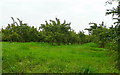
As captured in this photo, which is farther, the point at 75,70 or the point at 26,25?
the point at 26,25

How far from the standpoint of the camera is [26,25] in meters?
32.3

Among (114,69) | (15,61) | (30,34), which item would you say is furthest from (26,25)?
(114,69)

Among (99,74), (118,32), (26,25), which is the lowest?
(99,74)

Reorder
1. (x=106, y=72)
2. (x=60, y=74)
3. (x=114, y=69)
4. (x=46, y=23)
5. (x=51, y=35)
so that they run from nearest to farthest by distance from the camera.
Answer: (x=60, y=74) < (x=106, y=72) < (x=114, y=69) < (x=51, y=35) < (x=46, y=23)

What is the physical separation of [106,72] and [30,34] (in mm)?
23015

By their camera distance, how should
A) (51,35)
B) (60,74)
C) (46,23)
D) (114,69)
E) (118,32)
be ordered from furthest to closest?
(46,23), (51,35), (118,32), (114,69), (60,74)

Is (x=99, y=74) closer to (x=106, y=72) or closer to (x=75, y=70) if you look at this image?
(x=106, y=72)

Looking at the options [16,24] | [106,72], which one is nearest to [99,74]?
[106,72]

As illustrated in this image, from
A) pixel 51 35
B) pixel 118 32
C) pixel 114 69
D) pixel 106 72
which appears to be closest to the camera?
pixel 106 72

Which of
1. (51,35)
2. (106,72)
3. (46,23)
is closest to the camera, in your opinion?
(106,72)

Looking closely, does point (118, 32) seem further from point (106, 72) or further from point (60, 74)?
point (60, 74)

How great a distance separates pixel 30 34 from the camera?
32.7 metres

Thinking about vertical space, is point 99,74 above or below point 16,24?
below

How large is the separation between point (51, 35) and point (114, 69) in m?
17.1
